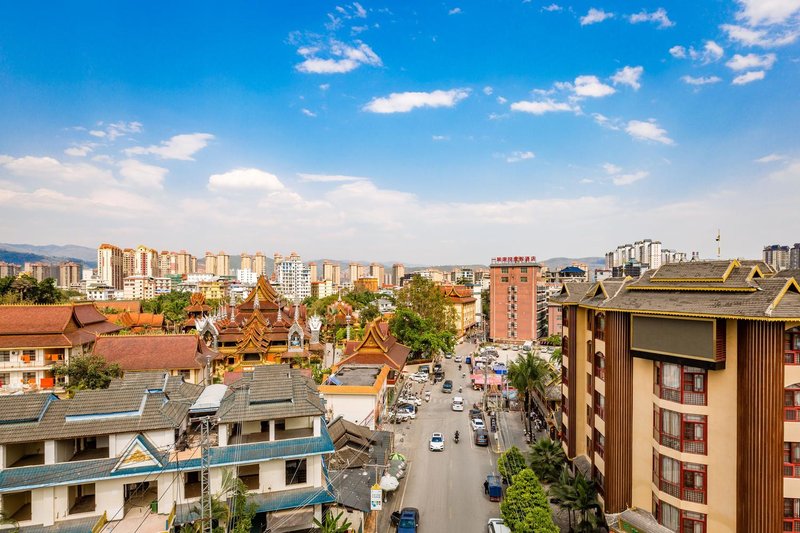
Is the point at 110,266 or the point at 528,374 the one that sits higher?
the point at 110,266

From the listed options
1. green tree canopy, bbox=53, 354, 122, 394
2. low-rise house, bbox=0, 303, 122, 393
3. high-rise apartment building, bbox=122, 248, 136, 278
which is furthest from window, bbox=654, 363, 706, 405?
high-rise apartment building, bbox=122, 248, 136, 278

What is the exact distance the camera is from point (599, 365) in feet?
67.2

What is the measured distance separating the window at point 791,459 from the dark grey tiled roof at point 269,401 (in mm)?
15965

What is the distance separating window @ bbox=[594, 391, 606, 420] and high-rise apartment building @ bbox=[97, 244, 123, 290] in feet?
622

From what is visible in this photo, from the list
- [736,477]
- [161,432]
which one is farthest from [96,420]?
[736,477]

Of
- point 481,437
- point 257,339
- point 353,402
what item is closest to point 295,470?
point 353,402

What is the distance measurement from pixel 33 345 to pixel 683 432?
130ft

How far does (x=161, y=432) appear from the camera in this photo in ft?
56.6

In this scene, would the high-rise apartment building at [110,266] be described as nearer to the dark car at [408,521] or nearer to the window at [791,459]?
the dark car at [408,521]

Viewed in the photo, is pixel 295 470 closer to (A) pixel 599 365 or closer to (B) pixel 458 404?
(A) pixel 599 365

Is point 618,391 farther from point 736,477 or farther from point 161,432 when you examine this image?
point 161,432

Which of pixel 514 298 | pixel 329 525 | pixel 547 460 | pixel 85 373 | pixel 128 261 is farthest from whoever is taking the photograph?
pixel 128 261

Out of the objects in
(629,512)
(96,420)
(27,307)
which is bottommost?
(629,512)

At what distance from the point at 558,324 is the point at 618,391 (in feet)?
214
